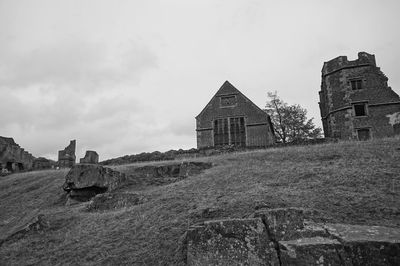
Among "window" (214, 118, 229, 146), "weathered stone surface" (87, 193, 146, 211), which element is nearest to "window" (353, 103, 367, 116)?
"window" (214, 118, 229, 146)

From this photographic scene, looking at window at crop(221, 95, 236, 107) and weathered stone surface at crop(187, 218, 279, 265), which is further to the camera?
window at crop(221, 95, 236, 107)

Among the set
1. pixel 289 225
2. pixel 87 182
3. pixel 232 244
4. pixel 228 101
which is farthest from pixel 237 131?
pixel 232 244

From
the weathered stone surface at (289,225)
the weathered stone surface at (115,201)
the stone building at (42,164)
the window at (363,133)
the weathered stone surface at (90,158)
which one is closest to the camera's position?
the weathered stone surface at (289,225)

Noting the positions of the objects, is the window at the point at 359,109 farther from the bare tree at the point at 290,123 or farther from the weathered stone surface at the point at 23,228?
the weathered stone surface at the point at 23,228

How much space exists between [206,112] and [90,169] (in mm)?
19722

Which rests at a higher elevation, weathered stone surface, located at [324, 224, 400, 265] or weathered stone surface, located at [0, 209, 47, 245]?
weathered stone surface, located at [324, 224, 400, 265]

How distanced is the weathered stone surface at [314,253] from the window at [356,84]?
28590 mm

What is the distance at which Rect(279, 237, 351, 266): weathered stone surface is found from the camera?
194 inches

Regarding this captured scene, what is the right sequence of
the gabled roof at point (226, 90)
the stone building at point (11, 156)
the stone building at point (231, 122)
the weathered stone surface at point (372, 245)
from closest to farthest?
the weathered stone surface at point (372, 245)
the stone building at point (11, 156)
the stone building at point (231, 122)
the gabled roof at point (226, 90)

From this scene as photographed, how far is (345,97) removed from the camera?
96.1 feet

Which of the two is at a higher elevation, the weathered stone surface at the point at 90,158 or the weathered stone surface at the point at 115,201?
the weathered stone surface at the point at 90,158

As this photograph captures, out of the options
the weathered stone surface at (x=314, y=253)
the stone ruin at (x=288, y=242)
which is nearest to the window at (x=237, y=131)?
the stone ruin at (x=288, y=242)

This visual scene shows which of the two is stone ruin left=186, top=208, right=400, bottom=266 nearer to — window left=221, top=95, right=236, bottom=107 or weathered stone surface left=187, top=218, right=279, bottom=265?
weathered stone surface left=187, top=218, right=279, bottom=265

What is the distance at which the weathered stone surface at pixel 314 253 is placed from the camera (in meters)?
4.93
